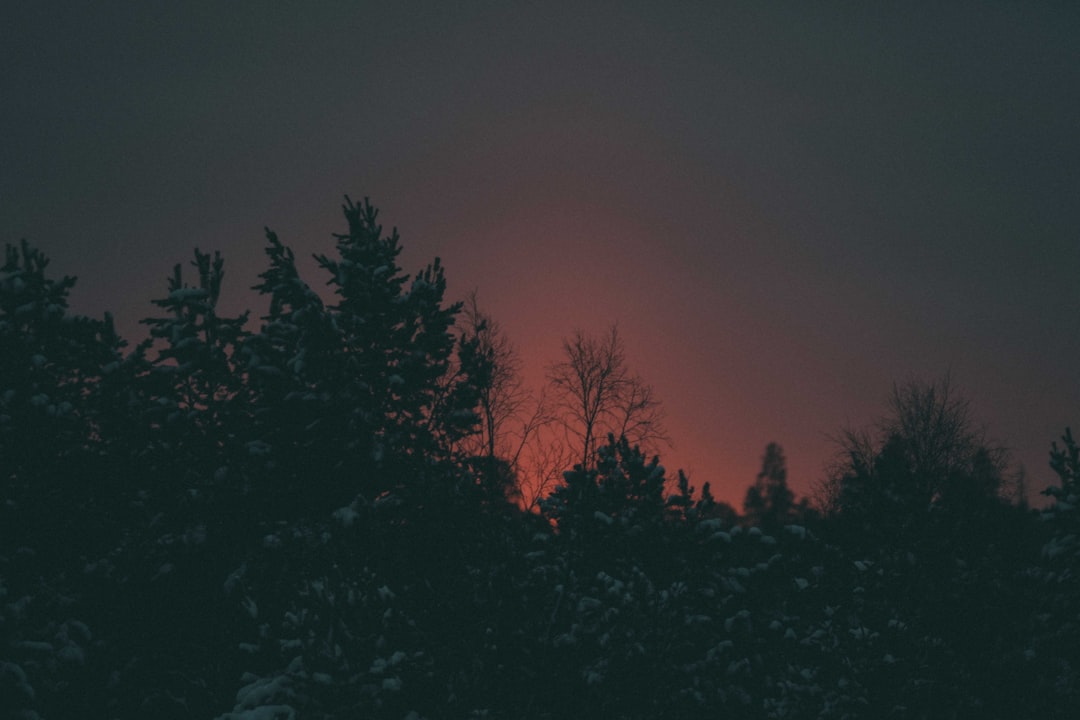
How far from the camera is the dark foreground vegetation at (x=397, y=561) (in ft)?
32.0

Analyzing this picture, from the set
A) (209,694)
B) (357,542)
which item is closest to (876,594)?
(357,542)

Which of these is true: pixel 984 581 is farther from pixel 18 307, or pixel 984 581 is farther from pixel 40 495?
pixel 18 307

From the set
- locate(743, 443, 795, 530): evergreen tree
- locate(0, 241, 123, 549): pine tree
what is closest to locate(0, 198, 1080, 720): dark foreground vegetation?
locate(0, 241, 123, 549): pine tree

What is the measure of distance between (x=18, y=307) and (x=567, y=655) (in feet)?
34.4

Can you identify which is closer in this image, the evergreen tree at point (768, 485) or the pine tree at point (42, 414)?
the pine tree at point (42, 414)

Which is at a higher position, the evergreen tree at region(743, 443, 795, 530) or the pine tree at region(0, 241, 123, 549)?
the evergreen tree at region(743, 443, 795, 530)

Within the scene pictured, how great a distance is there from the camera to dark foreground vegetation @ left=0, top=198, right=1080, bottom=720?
9.77m

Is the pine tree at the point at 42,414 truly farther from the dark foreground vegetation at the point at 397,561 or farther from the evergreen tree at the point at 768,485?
the evergreen tree at the point at 768,485

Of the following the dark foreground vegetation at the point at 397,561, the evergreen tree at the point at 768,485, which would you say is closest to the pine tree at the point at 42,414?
the dark foreground vegetation at the point at 397,561

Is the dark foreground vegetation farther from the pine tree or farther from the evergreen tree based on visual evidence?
the evergreen tree

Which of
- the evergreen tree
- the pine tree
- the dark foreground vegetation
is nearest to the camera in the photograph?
the dark foreground vegetation

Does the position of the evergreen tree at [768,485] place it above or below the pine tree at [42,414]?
above

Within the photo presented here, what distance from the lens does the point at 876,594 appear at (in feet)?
39.1

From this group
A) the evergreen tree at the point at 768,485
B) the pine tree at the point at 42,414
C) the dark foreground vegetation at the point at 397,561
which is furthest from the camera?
the evergreen tree at the point at 768,485
